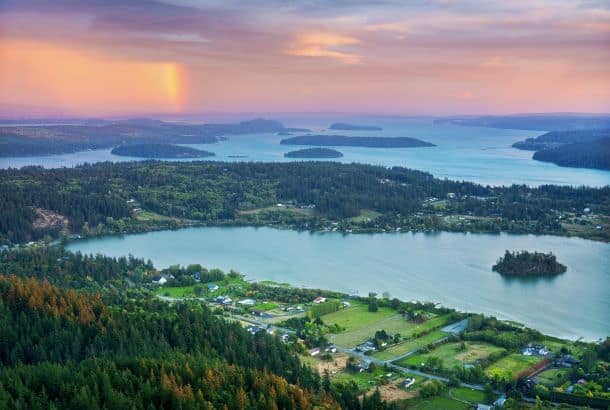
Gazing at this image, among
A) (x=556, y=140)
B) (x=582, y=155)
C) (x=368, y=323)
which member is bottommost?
(x=368, y=323)

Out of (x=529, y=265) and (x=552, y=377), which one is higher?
(x=529, y=265)

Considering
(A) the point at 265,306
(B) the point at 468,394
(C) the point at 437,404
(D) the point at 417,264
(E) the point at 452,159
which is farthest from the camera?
(E) the point at 452,159

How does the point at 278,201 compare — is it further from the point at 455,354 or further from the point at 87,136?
the point at 87,136

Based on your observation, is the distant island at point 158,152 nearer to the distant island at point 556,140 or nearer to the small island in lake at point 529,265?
the distant island at point 556,140

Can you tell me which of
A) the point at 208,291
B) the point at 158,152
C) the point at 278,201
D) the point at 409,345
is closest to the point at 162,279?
the point at 208,291

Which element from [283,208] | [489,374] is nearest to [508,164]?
[283,208]

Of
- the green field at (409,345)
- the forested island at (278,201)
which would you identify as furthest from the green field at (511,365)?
the forested island at (278,201)

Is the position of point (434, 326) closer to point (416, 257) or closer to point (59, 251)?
point (416, 257)
